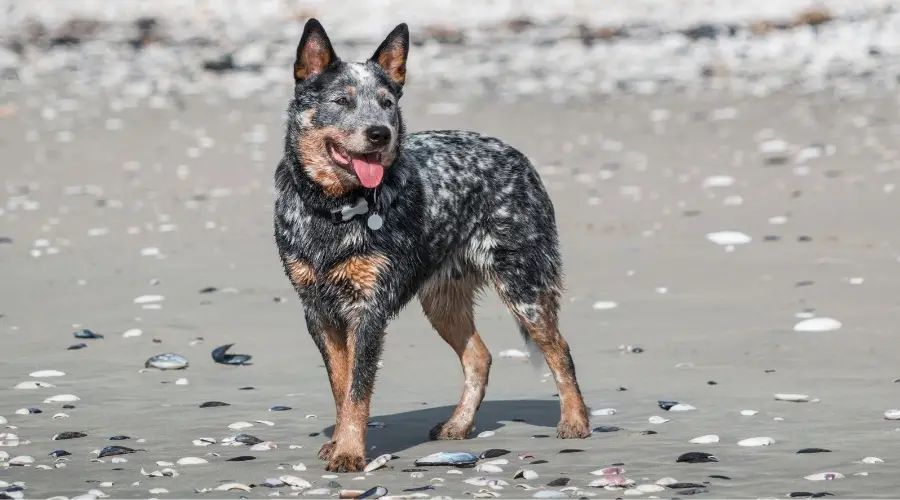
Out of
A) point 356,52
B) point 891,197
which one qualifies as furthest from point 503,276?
point 356,52

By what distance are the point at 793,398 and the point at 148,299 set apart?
486cm

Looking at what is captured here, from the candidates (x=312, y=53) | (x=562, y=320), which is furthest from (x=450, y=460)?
(x=562, y=320)

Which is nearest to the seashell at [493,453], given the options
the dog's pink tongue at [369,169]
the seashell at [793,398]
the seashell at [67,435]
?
the dog's pink tongue at [369,169]

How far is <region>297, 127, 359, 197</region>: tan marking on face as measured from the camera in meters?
7.04

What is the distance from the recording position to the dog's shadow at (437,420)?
24.4ft

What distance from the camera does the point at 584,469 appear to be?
650 cm

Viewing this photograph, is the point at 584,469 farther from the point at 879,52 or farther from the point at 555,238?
the point at 879,52

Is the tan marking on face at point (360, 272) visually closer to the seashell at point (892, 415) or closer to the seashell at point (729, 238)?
the seashell at point (892, 415)

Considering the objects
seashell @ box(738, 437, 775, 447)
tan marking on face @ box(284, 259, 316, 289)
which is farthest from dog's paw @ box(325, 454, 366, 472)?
seashell @ box(738, 437, 775, 447)

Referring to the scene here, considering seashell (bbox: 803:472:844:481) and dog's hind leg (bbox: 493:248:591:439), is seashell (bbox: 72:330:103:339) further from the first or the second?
seashell (bbox: 803:472:844:481)

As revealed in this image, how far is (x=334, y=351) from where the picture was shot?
7.25m

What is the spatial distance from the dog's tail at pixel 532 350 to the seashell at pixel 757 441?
1.42 m

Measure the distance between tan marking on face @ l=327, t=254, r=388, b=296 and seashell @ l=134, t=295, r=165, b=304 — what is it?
3.85m

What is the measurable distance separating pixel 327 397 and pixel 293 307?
7.75ft
